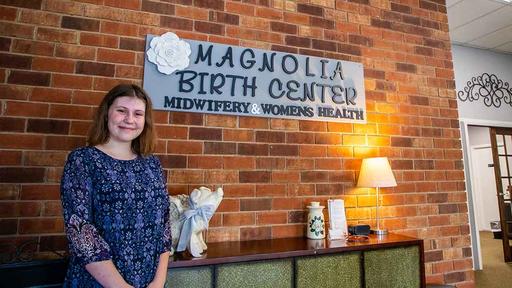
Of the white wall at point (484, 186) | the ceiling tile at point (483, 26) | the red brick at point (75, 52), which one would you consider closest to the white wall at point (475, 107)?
the ceiling tile at point (483, 26)

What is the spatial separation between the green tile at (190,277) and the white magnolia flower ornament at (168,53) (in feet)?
3.93

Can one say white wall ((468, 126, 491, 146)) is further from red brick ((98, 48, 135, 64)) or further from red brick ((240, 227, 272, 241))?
red brick ((98, 48, 135, 64))

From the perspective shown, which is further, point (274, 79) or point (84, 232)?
point (274, 79)

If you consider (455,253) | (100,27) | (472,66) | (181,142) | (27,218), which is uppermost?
(472,66)

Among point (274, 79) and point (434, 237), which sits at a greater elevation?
point (274, 79)

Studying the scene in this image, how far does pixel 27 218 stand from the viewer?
167cm

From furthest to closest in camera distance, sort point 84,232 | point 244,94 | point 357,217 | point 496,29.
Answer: point 496,29, point 357,217, point 244,94, point 84,232

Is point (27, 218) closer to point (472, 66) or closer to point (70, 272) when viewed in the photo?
point (70, 272)

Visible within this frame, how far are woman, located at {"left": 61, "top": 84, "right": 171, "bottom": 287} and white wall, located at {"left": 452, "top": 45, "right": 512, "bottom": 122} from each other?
14.4 feet

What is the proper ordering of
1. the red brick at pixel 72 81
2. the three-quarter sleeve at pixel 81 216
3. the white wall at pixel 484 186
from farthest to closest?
1. the white wall at pixel 484 186
2. the red brick at pixel 72 81
3. the three-quarter sleeve at pixel 81 216

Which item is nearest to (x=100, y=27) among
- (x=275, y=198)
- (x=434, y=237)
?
(x=275, y=198)

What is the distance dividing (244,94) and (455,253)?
222 cm

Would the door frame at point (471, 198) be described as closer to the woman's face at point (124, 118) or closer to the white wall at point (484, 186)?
the white wall at point (484, 186)

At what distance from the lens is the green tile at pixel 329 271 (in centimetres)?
168
